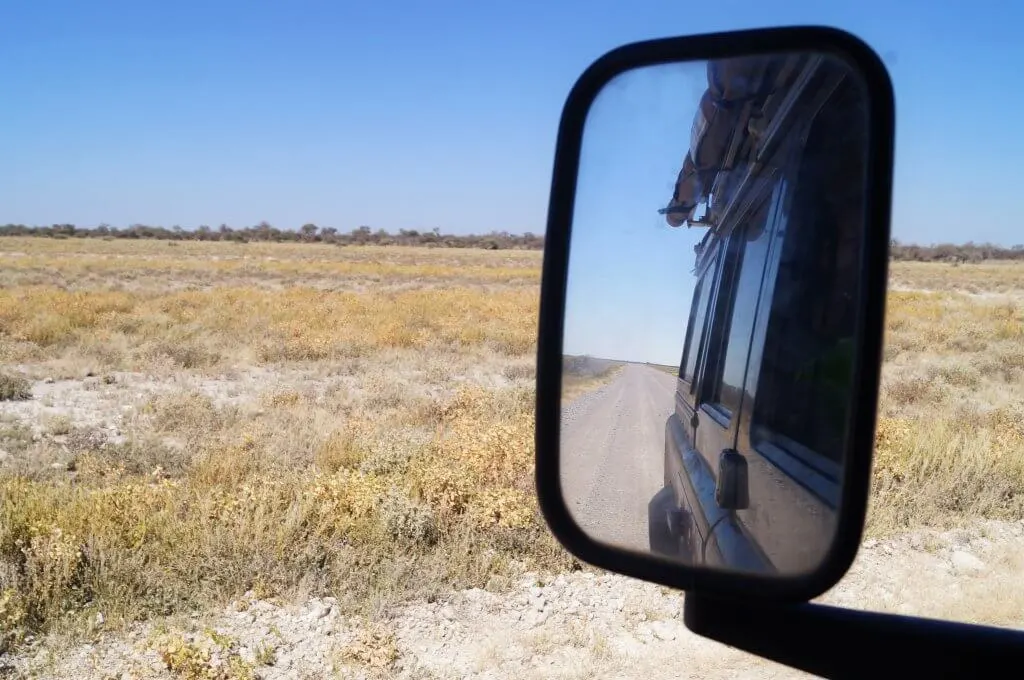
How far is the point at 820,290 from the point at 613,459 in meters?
0.81

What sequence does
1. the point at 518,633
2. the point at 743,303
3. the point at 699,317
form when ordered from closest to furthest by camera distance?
the point at 743,303, the point at 699,317, the point at 518,633

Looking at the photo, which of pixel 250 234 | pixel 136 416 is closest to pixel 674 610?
pixel 136 416

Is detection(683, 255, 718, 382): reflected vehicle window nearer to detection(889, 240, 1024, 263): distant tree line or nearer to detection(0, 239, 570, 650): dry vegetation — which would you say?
A: detection(0, 239, 570, 650): dry vegetation

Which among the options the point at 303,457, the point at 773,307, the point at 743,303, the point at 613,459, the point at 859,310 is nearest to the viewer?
the point at 859,310

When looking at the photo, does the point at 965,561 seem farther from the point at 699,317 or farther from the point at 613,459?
the point at 613,459

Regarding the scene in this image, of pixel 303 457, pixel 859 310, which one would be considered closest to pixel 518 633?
pixel 859 310

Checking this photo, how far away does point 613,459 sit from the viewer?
2027mm

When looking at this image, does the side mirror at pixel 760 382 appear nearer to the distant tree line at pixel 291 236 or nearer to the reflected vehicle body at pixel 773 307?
the reflected vehicle body at pixel 773 307

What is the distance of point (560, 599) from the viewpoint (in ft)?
14.4

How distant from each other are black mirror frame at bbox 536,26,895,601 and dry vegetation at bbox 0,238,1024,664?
24 cm

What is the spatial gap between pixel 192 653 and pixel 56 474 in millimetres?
3767

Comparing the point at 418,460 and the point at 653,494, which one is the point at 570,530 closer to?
the point at 653,494

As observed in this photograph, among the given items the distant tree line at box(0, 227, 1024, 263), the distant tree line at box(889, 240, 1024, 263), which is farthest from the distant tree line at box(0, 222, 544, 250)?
the distant tree line at box(889, 240, 1024, 263)

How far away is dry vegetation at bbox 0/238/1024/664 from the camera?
14.6 feet
